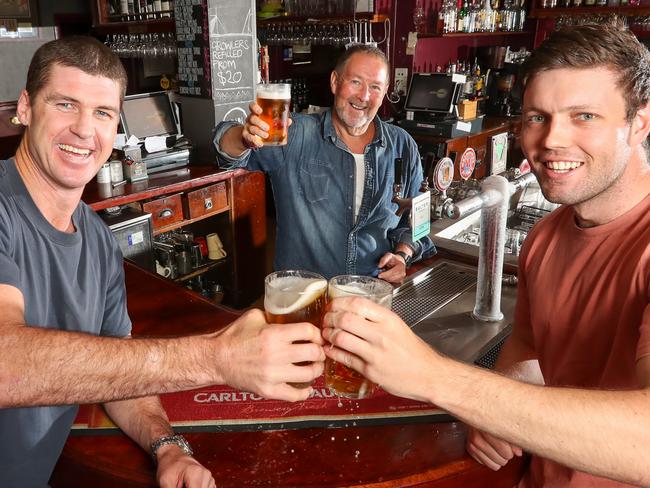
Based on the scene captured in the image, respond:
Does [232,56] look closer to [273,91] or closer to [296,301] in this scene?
[273,91]

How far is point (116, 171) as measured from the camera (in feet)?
12.6

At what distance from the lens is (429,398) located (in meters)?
0.96

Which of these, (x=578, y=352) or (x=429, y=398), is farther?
(x=578, y=352)

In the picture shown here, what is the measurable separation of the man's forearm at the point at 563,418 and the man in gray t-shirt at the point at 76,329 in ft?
0.88

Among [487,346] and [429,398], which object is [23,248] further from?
[487,346]

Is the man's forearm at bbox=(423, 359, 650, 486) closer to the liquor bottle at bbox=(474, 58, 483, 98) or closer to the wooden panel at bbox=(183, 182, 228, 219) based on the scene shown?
the wooden panel at bbox=(183, 182, 228, 219)

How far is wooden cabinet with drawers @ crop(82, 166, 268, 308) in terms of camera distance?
3859mm

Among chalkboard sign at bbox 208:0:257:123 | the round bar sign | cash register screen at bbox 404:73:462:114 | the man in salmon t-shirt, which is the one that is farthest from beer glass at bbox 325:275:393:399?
cash register screen at bbox 404:73:462:114

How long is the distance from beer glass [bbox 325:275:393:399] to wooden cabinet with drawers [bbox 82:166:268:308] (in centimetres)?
277

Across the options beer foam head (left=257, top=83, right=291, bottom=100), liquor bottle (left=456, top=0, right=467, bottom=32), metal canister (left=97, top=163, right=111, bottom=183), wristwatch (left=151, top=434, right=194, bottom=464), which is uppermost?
liquor bottle (left=456, top=0, right=467, bottom=32)

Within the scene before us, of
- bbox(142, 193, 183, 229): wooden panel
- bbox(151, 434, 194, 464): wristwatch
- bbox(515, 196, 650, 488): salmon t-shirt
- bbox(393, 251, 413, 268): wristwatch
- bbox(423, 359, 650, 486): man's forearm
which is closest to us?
bbox(423, 359, 650, 486): man's forearm

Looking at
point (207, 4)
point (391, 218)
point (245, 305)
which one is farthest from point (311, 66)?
point (391, 218)

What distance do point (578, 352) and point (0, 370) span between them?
1.21 m

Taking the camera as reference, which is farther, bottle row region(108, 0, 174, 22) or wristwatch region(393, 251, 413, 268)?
bottle row region(108, 0, 174, 22)
